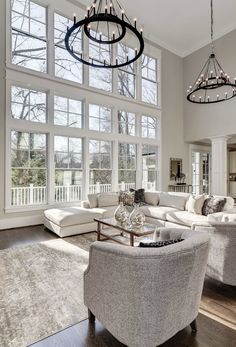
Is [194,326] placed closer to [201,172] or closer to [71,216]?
[71,216]

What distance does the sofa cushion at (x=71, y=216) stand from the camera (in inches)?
175

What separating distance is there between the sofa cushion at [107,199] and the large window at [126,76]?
11.7ft

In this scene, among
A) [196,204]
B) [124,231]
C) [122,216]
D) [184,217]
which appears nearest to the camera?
[124,231]

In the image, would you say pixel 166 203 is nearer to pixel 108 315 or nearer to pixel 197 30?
pixel 108 315

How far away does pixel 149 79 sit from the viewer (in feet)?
26.6

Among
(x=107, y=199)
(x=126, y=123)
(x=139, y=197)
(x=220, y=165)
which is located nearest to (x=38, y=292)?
(x=107, y=199)

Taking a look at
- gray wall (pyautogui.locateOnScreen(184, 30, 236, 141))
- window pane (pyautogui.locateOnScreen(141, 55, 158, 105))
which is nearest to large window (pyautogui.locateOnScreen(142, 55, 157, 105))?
window pane (pyautogui.locateOnScreen(141, 55, 158, 105))

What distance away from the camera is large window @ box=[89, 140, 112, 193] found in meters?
6.58

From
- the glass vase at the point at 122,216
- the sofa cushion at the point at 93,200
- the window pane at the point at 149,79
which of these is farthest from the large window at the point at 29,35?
the glass vase at the point at 122,216

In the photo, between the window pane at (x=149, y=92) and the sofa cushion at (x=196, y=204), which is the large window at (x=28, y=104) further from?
the sofa cushion at (x=196, y=204)

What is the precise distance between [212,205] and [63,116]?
4303 mm

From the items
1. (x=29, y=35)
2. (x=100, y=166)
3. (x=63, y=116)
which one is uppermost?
(x=29, y=35)

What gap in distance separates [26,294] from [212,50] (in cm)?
856

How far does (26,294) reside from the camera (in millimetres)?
2367
